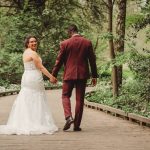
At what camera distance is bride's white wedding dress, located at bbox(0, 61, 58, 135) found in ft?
35.6

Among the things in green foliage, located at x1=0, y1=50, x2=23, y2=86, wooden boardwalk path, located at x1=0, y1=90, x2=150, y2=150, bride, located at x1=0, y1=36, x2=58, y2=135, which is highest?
bride, located at x1=0, y1=36, x2=58, y2=135

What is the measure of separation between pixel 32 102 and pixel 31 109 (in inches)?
6.3

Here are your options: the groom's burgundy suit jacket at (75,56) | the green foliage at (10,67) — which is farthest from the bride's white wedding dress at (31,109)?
the green foliage at (10,67)

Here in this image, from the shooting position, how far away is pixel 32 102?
11.3 m

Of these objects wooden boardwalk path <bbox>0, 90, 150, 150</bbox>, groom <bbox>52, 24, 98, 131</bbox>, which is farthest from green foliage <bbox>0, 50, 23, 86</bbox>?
groom <bbox>52, 24, 98, 131</bbox>

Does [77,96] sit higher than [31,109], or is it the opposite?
[77,96]

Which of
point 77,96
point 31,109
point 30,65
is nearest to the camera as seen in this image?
point 77,96

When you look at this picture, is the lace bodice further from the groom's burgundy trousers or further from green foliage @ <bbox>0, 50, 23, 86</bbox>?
green foliage @ <bbox>0, 50, 23, 86</bbox>

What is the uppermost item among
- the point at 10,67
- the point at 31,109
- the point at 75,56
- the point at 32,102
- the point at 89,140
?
the point at 75,56

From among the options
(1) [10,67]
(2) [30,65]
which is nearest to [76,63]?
(2) [30,65]

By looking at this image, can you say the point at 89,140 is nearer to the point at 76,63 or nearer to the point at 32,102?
the point at 76,63

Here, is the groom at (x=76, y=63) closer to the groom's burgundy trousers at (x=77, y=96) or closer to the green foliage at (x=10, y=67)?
the groom's burgundy trousers at (x=77, y=96)

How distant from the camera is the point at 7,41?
1673 inches

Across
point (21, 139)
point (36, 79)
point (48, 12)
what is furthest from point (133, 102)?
point (48, 12)
